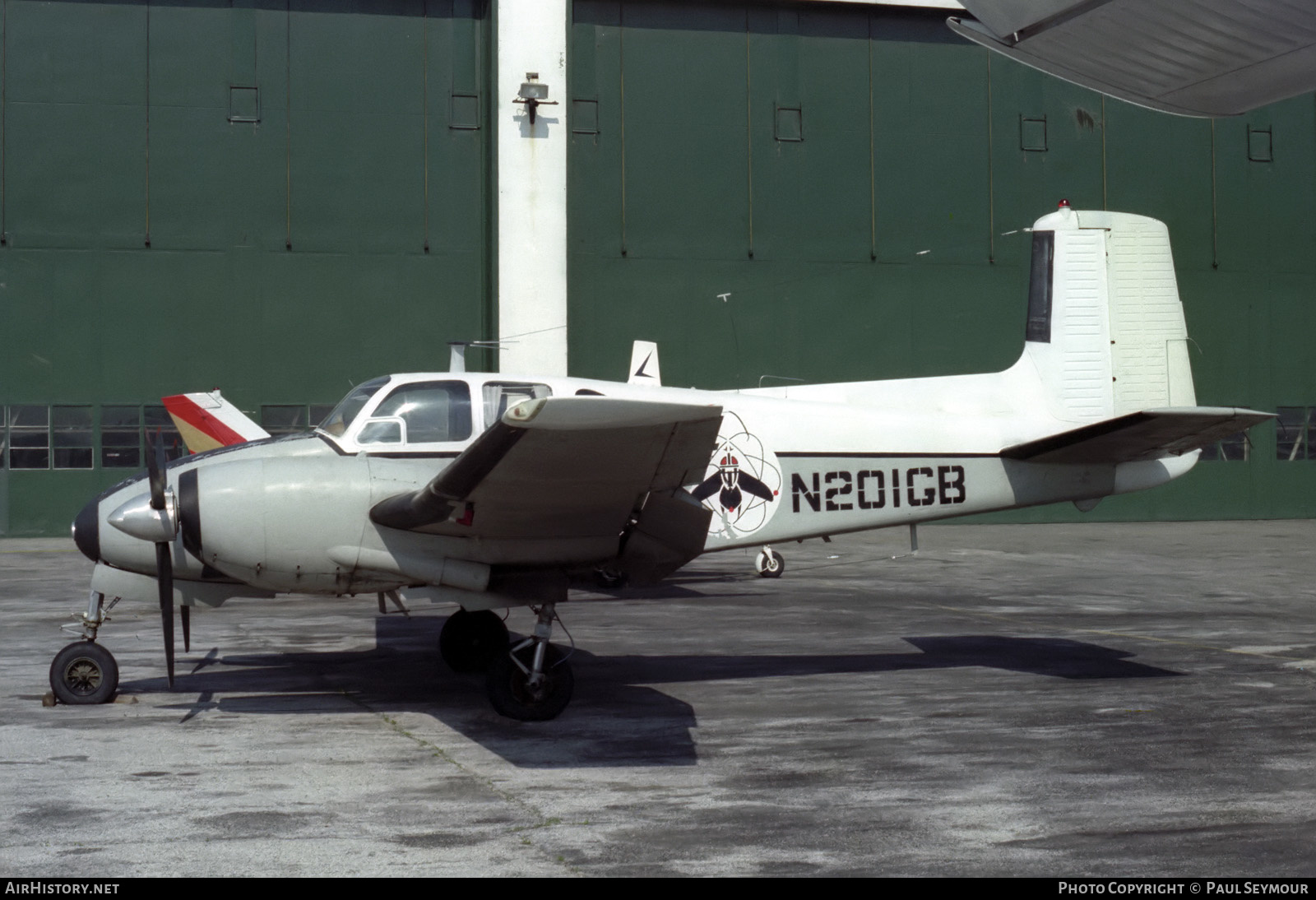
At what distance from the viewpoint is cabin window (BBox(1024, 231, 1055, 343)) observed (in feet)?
40.4

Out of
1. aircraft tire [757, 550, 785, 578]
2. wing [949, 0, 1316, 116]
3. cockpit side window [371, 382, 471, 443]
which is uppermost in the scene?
wing [949, 0, 1316, 116]

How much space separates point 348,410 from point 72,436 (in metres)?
20.5

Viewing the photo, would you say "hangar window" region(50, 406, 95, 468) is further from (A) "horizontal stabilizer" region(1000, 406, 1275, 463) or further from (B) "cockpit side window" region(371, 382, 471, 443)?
(A) "horizontal stabilizer" region(1000, 406, 1275, 463)

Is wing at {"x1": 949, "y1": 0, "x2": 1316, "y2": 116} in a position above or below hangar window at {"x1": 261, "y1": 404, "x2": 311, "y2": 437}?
above

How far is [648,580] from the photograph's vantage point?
9.75 metres

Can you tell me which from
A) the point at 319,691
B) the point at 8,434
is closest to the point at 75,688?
the point at 319,691

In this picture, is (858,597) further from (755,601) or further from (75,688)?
(75,688)

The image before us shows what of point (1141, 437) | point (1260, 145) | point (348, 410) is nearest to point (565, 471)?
point (348, 410)

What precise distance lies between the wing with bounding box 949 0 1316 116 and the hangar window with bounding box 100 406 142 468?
2479 centimetres

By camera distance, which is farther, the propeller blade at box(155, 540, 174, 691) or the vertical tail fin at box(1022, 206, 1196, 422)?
the vertical tail fin at box(1022, 206, 1196, 422)

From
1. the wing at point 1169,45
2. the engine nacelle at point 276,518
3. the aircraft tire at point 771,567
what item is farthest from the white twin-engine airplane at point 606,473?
the aircraft tire at point 771,567

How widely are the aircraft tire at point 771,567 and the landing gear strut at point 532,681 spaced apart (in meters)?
10.4

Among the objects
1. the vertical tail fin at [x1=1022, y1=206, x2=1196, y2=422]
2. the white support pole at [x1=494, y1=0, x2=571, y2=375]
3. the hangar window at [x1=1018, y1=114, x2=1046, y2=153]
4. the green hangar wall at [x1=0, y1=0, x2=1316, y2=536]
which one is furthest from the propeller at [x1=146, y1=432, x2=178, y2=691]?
the hangar window at [x1=1018, y1=114, x2=1046, y2=153]
